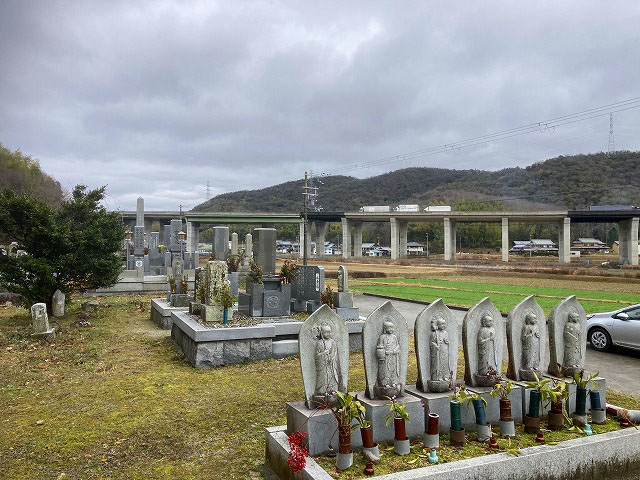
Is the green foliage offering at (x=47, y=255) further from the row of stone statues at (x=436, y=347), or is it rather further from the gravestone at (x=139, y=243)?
the gravestone at (x=139, y=243)

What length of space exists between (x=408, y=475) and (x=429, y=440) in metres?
0.88

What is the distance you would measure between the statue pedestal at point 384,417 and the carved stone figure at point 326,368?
0.43 meters

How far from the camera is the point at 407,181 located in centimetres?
15375

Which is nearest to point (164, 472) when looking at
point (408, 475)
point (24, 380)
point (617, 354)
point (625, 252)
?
point (408, 475)

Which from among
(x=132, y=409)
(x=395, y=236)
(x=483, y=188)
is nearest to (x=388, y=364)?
(x=132, y=409)

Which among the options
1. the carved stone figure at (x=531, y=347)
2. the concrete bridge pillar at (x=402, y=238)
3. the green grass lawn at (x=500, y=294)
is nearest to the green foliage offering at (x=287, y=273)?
the carved stone figure at (x=531, y=347)

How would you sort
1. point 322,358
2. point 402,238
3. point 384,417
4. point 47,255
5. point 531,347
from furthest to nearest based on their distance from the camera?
point 402,238 < point 47,255 < point 531,347 < point 322,358 < point 384,417

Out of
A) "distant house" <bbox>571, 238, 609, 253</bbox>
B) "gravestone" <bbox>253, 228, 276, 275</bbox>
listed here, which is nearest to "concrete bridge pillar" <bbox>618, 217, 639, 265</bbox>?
"distant house" <bbox>571, 238, 609, 253</bbox>

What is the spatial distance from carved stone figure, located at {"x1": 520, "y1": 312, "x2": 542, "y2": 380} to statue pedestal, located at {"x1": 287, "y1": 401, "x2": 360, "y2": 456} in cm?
290

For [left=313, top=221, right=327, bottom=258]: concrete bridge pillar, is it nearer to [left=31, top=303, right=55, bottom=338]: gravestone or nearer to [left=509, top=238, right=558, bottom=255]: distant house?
[left=509, top=238, right=558, bottom=255]: distant house

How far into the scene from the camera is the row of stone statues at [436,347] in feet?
18.7

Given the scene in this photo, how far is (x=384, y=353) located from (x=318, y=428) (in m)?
1.26

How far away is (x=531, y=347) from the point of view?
677 cm

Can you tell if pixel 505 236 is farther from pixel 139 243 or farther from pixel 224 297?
pixel 224 297
